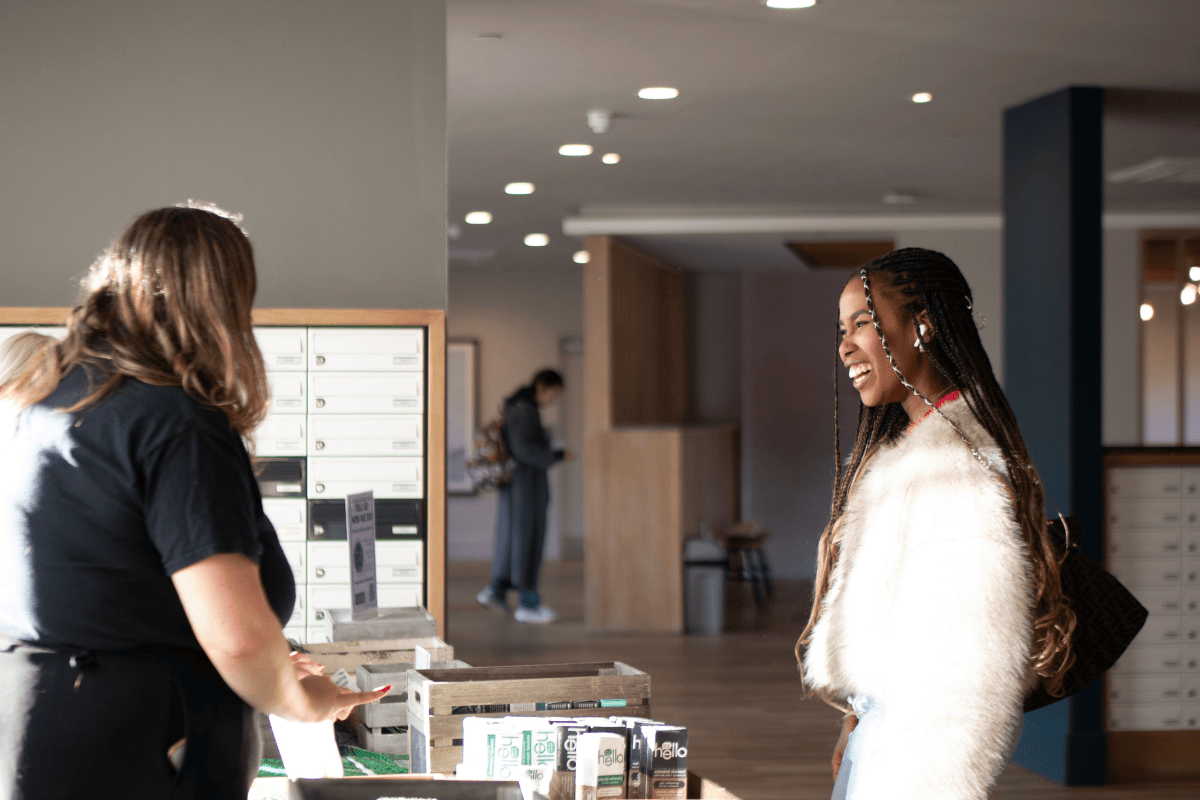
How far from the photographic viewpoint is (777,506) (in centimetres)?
1058

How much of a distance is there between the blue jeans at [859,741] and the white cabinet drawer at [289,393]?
194cm

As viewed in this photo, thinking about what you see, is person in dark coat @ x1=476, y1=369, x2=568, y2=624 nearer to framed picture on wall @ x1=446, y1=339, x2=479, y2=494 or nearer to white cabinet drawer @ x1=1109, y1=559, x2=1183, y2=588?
framed picture on wall @ x1=446, y1=339, x2=479, y2=494

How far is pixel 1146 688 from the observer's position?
15.6 feet

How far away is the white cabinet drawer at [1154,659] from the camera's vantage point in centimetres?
475

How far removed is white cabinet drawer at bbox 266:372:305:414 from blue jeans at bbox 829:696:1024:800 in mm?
1944

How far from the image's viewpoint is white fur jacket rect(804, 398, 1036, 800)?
1318mm

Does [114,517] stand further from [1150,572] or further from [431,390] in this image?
[1150,572]

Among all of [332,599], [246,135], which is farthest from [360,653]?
[246,135]

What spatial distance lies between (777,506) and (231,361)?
9.57m

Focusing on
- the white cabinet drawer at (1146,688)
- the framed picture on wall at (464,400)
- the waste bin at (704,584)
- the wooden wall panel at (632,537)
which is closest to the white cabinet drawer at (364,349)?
the white cabinet drawer at (1146,688)

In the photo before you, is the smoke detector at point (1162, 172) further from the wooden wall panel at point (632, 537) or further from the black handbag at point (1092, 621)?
the black handbag at point (1092, 621)

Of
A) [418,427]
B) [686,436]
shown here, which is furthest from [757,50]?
[686,436]

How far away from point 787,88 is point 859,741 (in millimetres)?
3737

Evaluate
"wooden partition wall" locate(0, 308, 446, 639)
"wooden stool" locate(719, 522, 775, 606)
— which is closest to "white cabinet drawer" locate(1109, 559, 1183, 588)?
"wooden partition wall" locate(0, 308, 446, 639)
